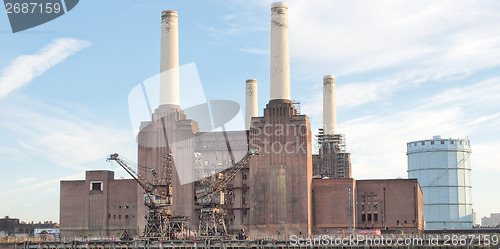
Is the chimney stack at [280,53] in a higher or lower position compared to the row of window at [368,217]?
higher

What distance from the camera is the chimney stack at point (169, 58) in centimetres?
11194

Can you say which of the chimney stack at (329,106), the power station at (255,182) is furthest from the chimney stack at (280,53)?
the chimney stack at (329,106)

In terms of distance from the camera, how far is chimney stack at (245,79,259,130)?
14425 cm

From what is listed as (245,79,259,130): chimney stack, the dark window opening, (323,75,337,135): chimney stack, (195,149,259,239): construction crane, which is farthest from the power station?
(323,75,337,135): chimney stack

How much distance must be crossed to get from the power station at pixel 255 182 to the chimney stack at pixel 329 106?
106 ft

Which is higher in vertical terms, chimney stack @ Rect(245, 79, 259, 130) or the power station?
chimney stack @ Rect(245, 79, 259, 130)

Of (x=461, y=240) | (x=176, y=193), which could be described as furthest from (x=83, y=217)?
(x=461, y=240)

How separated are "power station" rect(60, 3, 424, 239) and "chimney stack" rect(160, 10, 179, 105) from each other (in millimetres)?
186

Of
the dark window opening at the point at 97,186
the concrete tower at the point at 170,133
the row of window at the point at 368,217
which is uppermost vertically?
the concrete tower at the point at 170,133

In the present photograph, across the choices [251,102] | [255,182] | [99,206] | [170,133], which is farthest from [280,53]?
[99,206]

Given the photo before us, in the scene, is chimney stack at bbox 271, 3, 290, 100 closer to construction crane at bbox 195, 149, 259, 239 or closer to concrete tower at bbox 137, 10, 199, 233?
construction crane at bbox 195, 149, 259, 239

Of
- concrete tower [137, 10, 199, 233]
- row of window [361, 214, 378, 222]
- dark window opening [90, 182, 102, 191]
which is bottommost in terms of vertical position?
row of window [361, 214, 378, 222]

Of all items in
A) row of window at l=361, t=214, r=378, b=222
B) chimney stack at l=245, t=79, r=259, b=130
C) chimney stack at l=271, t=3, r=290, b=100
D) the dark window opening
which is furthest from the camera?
chimney stack at l=245, t=79, r=259, b=130

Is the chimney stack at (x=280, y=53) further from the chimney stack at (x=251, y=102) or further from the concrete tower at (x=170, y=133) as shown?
the chimney stack at (x=251, y=102)
